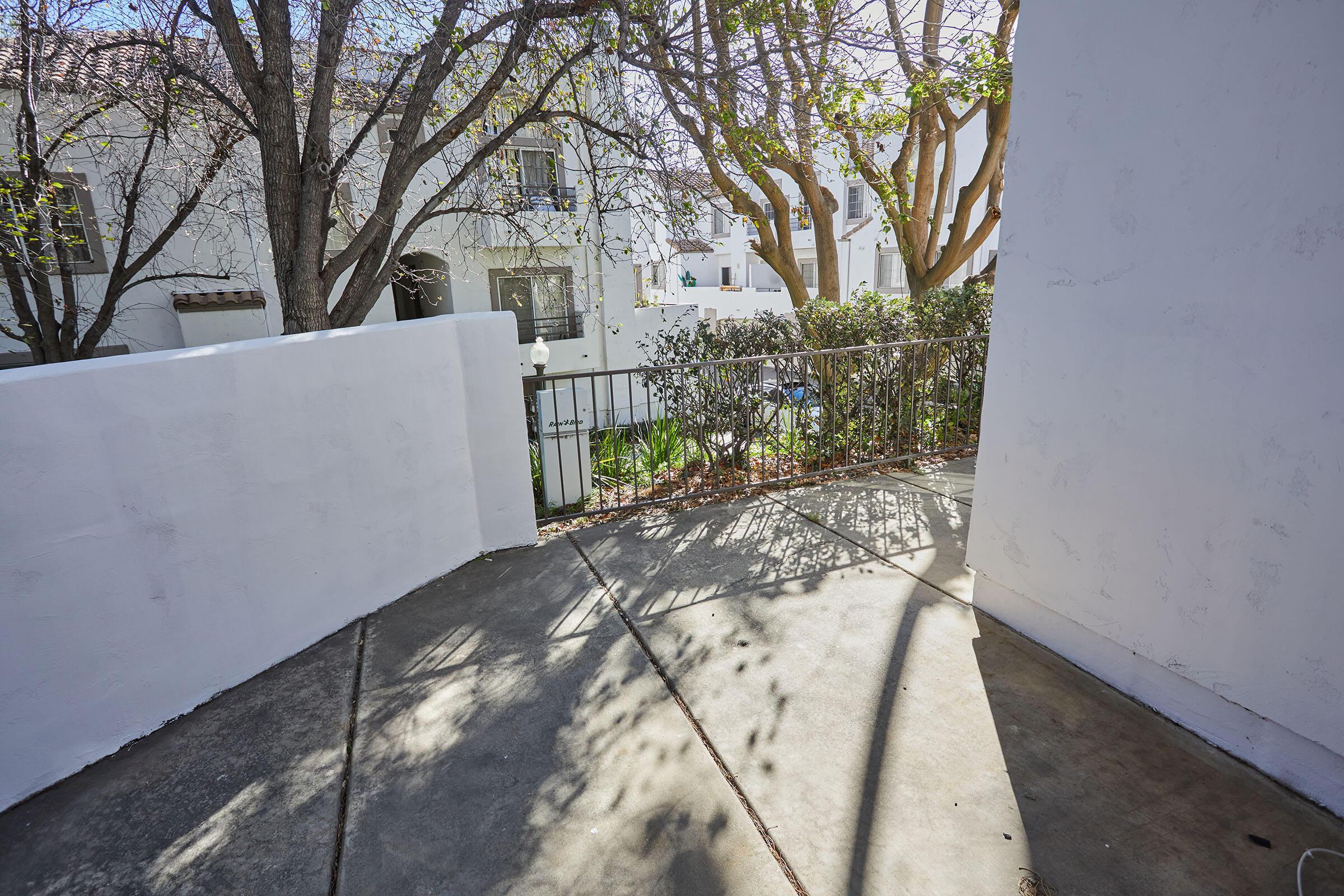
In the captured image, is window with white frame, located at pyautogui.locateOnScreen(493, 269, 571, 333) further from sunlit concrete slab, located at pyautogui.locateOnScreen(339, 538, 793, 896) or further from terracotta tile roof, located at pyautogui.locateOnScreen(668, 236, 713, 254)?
sunlit concrete slab, located at pyautogui.locateOnScreen(339, 538, 793, 896)

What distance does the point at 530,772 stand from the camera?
2.74 m

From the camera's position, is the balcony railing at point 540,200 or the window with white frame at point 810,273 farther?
the window with white frame at point 810,273

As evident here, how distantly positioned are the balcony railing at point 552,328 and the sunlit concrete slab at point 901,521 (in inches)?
413

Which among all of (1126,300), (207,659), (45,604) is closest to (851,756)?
(1126,300)

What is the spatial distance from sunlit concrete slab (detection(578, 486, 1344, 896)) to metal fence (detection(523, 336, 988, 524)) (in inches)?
71.3

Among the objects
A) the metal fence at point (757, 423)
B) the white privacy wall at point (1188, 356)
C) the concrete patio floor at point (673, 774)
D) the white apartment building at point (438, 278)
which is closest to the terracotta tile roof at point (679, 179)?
the metal fence at point (757, 423)

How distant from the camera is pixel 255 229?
10.3 m

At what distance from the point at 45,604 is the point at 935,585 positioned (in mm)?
4341

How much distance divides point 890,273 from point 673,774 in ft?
83.3

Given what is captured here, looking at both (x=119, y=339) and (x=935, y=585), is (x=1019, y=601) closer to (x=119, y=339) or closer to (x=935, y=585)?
(x=935, y=585)

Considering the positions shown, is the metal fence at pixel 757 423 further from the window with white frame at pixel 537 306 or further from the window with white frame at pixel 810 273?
the window with white frame at pixel 810 273

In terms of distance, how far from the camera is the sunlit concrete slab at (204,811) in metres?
2.31

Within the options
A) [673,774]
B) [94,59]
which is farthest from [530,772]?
[94,59]

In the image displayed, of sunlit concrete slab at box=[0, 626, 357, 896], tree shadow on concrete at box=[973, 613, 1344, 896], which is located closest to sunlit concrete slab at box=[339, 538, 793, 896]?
sunlit concrete slab at box=[0, 626, 357, 896]
